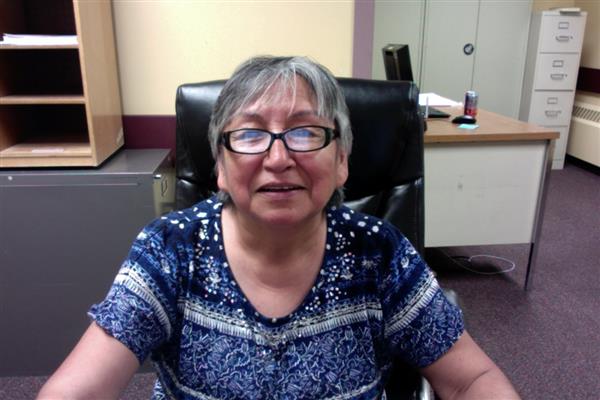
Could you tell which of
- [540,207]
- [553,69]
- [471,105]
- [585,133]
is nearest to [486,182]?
[540,207]

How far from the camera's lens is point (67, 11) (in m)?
1.76

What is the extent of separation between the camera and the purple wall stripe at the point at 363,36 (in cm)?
177

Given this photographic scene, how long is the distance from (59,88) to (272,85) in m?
1.38

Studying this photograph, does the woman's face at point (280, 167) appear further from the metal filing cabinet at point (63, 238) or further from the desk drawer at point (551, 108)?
the desk drawer at point (551, 108)

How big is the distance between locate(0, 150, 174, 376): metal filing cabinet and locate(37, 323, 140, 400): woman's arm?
833 millimetres

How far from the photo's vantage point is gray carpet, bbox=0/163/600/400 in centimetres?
178

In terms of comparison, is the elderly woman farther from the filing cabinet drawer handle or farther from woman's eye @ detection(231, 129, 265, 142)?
the filing cabinet drawer handle

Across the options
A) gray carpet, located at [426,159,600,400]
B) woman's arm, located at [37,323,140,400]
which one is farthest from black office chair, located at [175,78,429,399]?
gray carpet, located at [426,159,600,400]

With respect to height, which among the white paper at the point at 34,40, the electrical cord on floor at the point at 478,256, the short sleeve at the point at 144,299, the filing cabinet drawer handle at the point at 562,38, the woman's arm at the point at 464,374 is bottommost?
the electrical cord on floor at the point at 478,256

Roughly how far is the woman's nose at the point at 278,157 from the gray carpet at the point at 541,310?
48.7 inches

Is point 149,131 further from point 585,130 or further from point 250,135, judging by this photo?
point 585,130

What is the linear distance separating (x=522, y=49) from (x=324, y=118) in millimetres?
4434

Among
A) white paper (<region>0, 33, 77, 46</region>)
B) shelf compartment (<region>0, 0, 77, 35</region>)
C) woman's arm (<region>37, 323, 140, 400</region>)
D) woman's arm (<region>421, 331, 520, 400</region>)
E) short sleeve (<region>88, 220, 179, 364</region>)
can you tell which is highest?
shelf compartment (<region>0, 0, 77, 35</region>)

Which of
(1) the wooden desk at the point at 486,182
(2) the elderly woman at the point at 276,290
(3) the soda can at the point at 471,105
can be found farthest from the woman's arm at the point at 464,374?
A: (3) the soda can at the point at 471,105
